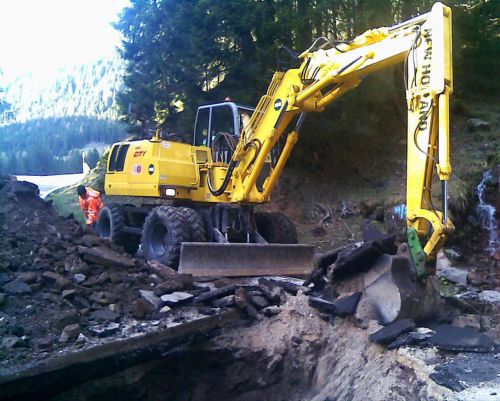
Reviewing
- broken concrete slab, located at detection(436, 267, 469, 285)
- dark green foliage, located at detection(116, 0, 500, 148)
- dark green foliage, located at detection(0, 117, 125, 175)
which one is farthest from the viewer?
dark green foliage, located at detection(0, 117, 125, 175)

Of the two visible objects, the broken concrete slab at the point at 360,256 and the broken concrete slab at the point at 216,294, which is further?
the broken concrete slab at the point at 216,294

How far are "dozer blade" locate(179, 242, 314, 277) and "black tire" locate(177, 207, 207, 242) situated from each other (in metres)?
0.42

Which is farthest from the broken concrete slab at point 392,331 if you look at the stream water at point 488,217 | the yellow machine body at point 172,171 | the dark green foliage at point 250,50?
the dark green foliage at point 250,50

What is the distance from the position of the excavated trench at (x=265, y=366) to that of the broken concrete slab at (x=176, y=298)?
621 millimetres

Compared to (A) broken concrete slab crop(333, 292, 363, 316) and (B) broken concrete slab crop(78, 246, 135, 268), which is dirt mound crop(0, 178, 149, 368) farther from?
(A) broken concrete slab crop(333, 292, 363, 316)

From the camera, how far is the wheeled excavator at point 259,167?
5094mm

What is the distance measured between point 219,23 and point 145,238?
6339 mm

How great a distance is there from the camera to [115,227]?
9547 millimetres

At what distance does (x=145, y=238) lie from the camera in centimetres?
858

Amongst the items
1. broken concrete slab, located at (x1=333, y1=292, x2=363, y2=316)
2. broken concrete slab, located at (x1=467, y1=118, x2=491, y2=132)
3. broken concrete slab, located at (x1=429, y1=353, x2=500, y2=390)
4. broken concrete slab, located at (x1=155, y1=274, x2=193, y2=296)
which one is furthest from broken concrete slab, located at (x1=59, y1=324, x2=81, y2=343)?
broken concrete slab, located at (x1=467, y1=118, x2=491, y2=132)

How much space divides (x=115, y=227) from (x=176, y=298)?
3850 millimetres

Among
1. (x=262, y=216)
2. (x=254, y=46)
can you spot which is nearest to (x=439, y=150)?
(x=262, y=216)

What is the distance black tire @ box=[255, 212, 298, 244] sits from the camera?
9109 millimetres

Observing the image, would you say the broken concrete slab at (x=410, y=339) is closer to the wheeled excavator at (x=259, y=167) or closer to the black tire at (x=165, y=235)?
the wheeled excavator at (x=259, y=167)
